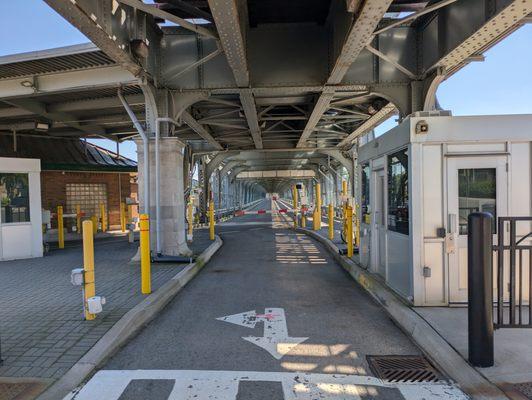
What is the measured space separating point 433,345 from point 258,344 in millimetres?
2002

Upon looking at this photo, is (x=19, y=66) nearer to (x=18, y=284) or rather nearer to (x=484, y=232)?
(x=18, y=284)

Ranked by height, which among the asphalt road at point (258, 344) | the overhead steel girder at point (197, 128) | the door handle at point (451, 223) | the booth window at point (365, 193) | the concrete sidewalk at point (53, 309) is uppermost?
the overhead steel girder at point (197, 128)

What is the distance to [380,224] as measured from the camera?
7.17m

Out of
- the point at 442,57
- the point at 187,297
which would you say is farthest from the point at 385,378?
the point at 442,57

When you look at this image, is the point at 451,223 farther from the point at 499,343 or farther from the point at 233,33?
the point at 233,33

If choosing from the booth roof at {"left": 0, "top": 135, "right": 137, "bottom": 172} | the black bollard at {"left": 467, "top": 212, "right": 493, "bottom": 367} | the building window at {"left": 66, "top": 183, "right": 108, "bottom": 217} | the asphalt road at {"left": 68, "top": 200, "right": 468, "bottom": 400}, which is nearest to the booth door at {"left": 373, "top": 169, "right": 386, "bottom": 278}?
the asphalt road at {"left": 68, "top": 200, "right": 468, "bottom": 400}

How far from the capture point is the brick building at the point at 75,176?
17016mm

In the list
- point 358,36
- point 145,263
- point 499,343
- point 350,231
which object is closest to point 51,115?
point 145,263

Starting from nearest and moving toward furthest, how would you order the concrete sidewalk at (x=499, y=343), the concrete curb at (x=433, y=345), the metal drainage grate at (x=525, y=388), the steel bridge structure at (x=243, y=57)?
the metal drainage grate at (x=525, y=388) → the concrete curb at (x=433, y=345) → the concrete sidewalk at (x=499, y=343) → the steel bridge structure at (x=243, y=57)

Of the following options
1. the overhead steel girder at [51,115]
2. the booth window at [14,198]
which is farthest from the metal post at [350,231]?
the overhead steel girder at [51,115]

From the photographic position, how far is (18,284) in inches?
283

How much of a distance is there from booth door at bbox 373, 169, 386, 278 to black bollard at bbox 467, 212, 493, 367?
10.6ft

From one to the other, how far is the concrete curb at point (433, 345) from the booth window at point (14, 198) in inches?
366

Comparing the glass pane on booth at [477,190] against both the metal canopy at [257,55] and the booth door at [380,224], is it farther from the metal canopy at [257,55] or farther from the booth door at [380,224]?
the metal canopy at [257,55]
